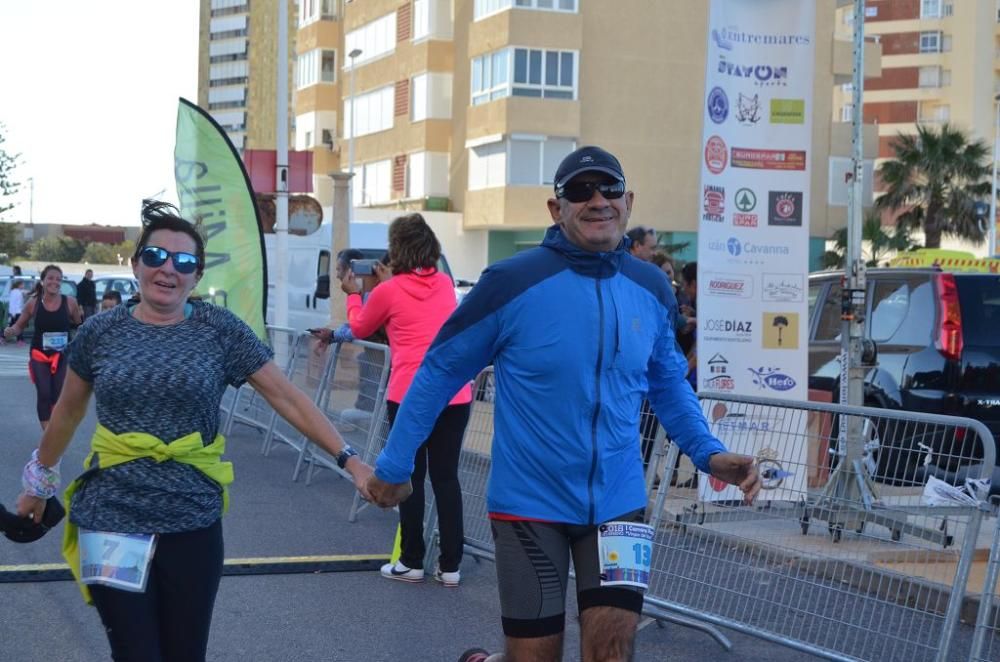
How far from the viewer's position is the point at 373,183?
53.1 m

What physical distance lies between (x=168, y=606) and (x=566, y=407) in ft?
4.52

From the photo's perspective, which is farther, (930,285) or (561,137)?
(561,137)

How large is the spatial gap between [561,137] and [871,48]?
12580 millimetres

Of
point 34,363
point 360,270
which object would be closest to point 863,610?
point 360,270

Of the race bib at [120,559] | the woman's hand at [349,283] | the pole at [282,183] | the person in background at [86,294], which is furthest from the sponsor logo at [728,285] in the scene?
the person in background at [86,294]

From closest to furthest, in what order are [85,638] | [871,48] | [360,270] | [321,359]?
1. [85,638]
2. [360,270]
3. [321,359]
4. [871,48]

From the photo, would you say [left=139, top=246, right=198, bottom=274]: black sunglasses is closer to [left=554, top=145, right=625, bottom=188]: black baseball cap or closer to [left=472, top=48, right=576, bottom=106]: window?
[left=554, top=145, right=625, bottom=188]: black baseball cap

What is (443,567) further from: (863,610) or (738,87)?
(738,87)

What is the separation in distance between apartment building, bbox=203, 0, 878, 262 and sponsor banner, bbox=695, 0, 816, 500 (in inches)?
1347

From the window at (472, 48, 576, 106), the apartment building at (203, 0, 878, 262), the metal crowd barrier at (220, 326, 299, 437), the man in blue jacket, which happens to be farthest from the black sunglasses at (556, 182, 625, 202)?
the window at (472, 48, 576, 106)

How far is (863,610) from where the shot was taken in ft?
18.9

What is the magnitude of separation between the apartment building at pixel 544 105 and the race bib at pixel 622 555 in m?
39.9

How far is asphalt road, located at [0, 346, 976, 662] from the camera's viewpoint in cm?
662

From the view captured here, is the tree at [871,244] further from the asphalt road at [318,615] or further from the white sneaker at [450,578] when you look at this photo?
the white sneaker at [450,578]
